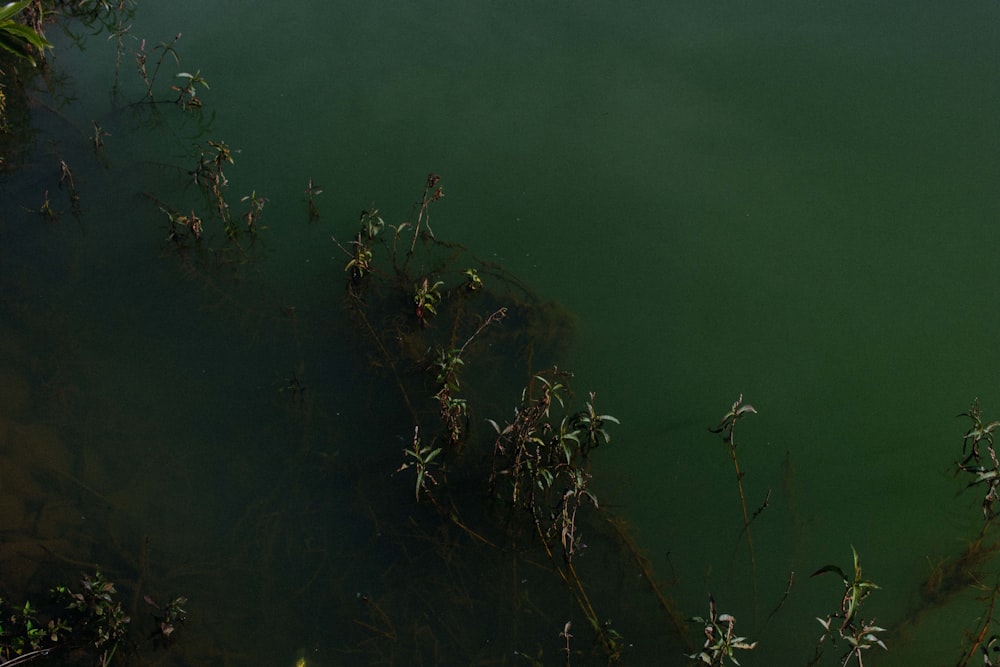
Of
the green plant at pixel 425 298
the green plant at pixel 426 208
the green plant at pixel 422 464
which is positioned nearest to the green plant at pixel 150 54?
the green plant at pixel 426 208

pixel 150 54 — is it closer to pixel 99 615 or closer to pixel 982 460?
pixel 99 615

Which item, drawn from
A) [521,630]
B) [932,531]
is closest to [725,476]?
[932,531]

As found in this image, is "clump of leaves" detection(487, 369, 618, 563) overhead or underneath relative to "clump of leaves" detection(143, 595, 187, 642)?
overhead

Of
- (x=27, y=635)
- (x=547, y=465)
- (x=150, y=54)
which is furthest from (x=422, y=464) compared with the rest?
(x=150, y=54)

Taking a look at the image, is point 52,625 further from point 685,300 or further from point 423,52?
point 423,52

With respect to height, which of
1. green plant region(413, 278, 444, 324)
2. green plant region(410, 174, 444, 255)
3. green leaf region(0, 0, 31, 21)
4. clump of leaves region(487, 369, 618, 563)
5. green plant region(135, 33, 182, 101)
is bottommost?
clump of leaves region(487, 369, 618, 563)

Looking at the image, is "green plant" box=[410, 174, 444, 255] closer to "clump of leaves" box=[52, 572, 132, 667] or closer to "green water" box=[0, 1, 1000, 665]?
"green water" box=[0, 1, 1000, 665]

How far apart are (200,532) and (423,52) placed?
202 cm

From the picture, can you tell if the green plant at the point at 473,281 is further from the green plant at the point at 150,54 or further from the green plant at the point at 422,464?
the green plant at the point at 150,54

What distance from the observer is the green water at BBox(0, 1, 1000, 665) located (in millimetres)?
1995

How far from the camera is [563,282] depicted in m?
2.56

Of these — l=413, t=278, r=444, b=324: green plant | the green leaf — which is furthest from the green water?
the green leaf

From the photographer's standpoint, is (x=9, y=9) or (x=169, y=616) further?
(x=9, y=9)

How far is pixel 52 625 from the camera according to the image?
1.76m
